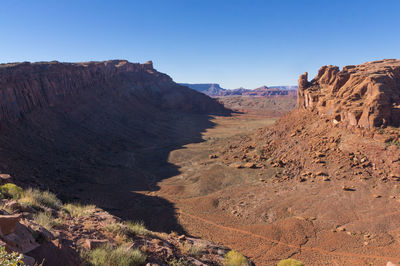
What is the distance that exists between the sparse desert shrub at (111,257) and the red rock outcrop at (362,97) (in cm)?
2369

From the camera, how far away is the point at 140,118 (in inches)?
2539

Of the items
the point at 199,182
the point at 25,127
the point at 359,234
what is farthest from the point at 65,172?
the point at 359,234

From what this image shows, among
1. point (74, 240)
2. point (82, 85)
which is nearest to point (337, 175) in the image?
point (74, 240)

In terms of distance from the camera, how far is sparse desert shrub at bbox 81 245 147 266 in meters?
5.48

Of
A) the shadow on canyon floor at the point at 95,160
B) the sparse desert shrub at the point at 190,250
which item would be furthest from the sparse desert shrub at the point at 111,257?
the shadow on canyon floor at the point at 95,160

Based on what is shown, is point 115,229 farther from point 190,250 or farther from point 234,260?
point 234,260

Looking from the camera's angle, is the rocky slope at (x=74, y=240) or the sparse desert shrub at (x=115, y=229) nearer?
the rocky slope at (x=74, y=240)

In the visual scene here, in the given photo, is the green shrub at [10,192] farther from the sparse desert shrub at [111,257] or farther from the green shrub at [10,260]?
the green shrub at [10,260]

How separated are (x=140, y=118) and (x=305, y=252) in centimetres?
5625

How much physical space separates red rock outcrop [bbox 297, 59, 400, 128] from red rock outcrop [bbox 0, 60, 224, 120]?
141 ft

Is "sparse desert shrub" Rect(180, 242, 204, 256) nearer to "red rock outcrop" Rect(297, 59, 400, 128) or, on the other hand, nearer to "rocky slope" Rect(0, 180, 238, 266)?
"rocky slope" Rect(0, 180, 238, 266)

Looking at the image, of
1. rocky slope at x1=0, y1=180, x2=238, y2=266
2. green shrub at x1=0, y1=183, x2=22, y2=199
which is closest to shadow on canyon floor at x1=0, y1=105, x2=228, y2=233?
rocky slope at x1=0, y1=180, x2=238, y2=266

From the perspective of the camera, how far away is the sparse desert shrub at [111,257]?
5.48 meters

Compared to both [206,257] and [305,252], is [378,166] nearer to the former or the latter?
[305,252]
